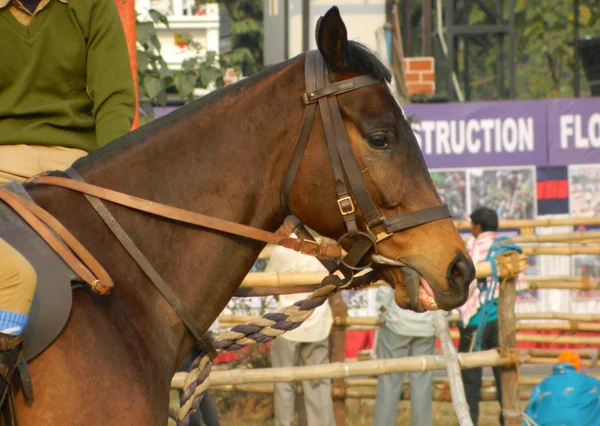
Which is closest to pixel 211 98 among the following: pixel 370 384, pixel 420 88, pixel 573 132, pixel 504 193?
pixel 370 384

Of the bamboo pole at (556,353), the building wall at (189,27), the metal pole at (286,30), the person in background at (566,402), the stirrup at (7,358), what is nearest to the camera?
the stirrup at (7,358)

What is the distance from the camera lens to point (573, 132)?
1284 centimetres

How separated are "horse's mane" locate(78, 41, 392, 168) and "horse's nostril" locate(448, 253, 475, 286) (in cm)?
61

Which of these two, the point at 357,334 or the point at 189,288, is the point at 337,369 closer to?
the point at 189,288

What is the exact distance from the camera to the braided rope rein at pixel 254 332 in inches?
Result: 127

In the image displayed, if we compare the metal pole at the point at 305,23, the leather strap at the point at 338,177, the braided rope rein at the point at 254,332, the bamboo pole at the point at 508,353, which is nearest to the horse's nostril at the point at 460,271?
the leather strap at the point at 338,177

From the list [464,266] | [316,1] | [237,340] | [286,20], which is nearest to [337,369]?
[237,340]

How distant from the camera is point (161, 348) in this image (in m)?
2.87

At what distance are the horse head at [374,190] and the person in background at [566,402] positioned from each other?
150 inches

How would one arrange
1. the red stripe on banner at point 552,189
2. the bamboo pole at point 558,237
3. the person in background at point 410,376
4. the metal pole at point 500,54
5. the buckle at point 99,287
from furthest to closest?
the metal pole at point 500,54 → the red stripe on banner at point 552,189 → the bamboo pole at point 558,237 → the person in background at point 410,376 → the buckle at point 99,287

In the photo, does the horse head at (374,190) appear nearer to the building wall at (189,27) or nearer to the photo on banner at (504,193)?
the photo on banner at (504,193)

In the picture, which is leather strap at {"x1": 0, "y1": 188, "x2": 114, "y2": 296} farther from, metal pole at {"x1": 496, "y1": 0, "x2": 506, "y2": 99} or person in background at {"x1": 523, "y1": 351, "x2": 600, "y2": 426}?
metal pole at {"x1": 496, "y1": 0, "x2": 506, "y2": 99}

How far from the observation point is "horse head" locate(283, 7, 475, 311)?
2996 mm

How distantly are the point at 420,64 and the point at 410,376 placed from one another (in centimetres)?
577
